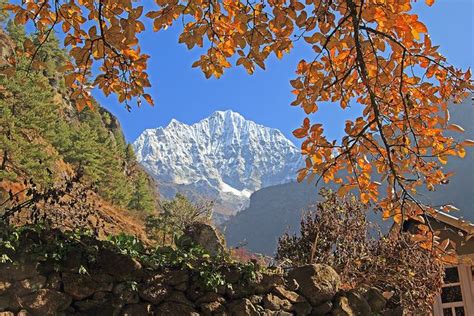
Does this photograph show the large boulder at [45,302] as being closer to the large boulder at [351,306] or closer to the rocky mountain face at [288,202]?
the large boulder at [351,306]

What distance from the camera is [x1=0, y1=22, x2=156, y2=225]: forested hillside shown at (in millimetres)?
18688

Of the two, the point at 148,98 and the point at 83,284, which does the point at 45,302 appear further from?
the point at 148,98

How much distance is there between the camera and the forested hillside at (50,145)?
61.3 ft

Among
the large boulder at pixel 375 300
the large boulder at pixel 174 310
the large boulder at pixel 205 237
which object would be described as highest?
the large boulder at pixel 205 237

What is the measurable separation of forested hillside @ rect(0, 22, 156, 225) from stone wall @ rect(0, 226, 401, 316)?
663 cm

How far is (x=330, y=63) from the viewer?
1.73m

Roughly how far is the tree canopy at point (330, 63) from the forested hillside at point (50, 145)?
899 cm

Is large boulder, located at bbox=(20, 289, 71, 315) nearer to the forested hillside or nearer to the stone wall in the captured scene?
the stone wall

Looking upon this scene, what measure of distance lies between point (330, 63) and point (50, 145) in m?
26.2

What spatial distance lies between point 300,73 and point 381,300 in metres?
4.45

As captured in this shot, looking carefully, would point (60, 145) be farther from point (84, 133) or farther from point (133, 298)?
point (133, 298)

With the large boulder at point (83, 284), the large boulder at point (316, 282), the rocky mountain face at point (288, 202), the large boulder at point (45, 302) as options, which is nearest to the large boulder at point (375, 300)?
the large boulder at point (316, 282)

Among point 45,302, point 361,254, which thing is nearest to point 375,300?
point 361,254

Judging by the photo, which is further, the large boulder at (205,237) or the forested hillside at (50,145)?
the forested hillside at (50,145)
